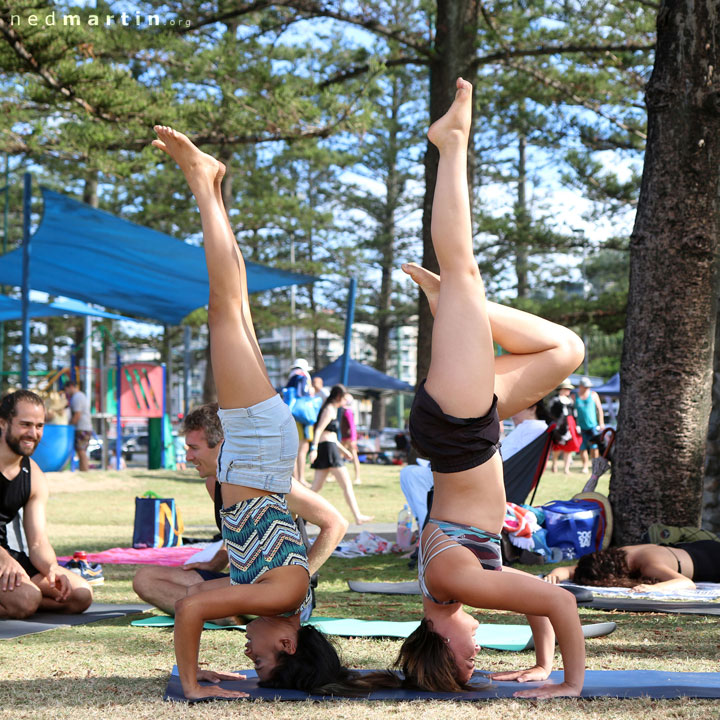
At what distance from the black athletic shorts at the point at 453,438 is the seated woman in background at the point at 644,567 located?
2.70 m

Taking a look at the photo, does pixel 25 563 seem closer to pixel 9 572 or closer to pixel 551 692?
pixel 9 572

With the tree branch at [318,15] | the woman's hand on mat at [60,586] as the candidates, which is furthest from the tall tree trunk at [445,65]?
the woman's hand on mat at [60,586]

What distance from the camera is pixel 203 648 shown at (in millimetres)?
4105

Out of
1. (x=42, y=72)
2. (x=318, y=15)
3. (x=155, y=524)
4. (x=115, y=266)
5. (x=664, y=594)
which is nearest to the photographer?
(x=664, y=594)

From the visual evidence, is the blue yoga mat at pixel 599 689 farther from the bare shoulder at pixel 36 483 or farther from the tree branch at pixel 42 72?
the tree branch at pixel 42 72

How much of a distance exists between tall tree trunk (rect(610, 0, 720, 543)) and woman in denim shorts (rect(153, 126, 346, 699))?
151 inches

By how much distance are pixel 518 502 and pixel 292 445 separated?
426cm

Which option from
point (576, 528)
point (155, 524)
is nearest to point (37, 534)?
point (155, 524)

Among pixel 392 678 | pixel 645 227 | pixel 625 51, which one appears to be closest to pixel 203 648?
pixel 392 678

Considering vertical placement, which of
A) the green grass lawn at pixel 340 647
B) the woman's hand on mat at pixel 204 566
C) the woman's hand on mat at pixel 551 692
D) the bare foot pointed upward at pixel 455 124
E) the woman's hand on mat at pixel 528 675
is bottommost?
the green grass lawn at pixel 340 647

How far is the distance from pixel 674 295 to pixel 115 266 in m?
7.25

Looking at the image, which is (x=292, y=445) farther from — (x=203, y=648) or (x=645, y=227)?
(x=645, y=227)

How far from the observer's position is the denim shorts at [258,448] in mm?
3301

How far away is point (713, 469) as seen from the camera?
7.06m
